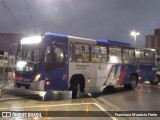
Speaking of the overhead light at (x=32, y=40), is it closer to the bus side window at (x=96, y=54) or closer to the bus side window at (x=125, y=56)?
the bus side window at (x=96, y=54)

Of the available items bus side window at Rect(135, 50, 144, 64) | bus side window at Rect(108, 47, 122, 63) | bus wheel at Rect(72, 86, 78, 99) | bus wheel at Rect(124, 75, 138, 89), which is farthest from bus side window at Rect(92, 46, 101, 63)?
bus side window at Rect(135, 50, 144, 64)

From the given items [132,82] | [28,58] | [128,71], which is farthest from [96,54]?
[132,82]

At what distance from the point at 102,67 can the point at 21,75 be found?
5056 millimetres

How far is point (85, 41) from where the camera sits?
54.3ft

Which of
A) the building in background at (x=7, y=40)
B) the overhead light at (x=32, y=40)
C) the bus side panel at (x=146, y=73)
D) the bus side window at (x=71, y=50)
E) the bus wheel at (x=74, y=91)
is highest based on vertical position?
the building in background at (x=7, y=40)

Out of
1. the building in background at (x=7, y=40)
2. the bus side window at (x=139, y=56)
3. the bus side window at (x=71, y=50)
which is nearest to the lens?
the bus side window at (x=71, y=50)

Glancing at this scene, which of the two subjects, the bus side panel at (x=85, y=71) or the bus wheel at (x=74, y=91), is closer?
the bus side panel at (x=85, y=71)

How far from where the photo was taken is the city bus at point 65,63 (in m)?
14.5

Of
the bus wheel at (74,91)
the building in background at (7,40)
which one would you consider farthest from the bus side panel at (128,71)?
the building in background at (7,40)

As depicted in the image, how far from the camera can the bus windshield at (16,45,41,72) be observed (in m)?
14.6

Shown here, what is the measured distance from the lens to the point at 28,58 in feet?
49.7

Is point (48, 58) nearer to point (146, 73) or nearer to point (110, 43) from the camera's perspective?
point (110, 43)

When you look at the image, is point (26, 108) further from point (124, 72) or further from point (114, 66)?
point (124, 72)

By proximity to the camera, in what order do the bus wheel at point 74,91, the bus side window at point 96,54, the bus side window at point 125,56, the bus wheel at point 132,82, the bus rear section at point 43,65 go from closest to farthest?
1. the bus rear section at point 43,65
2. the bus wheel at point 74,91
3. the bus side window at point 96,54
4. the bus side window at point 125,56
5. the bus wheel at point 132,82
